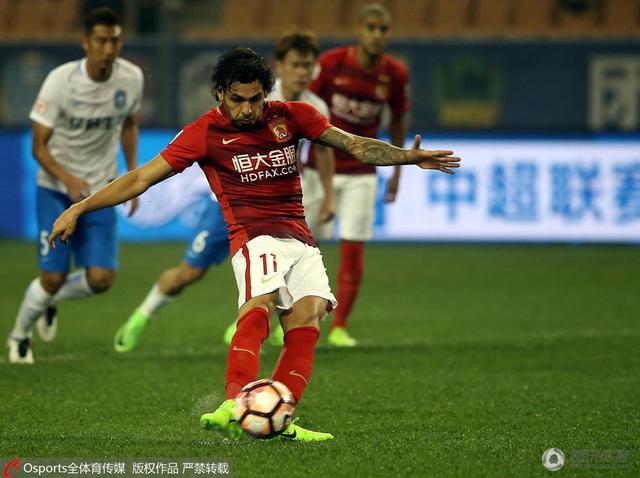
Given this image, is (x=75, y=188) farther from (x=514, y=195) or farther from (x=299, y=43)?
(x=514, y=195)

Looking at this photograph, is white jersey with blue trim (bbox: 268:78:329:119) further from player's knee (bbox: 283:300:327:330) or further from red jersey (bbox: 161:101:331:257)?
player's knee (bbox: 283:300:327:330)

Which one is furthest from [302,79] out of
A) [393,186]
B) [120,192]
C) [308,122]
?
[120,192]

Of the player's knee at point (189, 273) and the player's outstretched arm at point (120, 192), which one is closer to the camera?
the player's outstretched arm at point (120, 192)

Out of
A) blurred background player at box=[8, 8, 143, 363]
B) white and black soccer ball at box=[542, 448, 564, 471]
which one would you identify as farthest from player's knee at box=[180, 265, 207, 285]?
white and black soccer ball at box=[542, 448, 564, 471]

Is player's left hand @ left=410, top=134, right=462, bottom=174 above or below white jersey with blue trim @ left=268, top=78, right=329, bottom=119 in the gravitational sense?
below

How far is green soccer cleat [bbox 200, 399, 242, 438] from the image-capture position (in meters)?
4.70

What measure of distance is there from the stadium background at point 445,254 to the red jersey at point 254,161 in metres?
0.93

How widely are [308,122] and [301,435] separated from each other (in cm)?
129

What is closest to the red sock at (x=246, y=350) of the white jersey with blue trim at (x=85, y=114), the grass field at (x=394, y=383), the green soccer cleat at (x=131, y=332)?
the grass field at (x=394, y=383)

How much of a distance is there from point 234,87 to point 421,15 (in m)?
16.4

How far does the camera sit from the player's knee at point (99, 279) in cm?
764

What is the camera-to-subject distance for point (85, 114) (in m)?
7.63

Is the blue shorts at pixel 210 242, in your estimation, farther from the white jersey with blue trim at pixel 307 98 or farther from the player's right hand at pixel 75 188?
the player's right hand at pixel 75 188

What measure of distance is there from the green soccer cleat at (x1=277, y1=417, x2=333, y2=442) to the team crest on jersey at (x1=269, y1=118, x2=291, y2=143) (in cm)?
117
